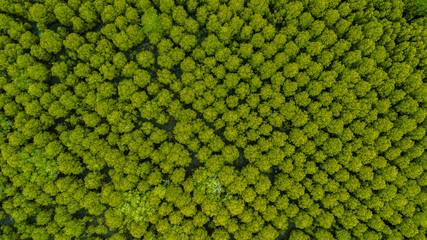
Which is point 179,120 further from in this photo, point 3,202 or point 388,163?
point 388,163

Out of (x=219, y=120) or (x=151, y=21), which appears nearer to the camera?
(x=151, y=21)

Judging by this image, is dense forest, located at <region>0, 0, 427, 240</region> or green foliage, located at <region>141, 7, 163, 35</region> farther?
green foliage, located at <region>141, 7, 163, 35</region>

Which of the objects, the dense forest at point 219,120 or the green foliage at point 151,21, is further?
the green foliage at point 151,21

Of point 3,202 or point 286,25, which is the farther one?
point 286,25

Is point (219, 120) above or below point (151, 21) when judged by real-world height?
below

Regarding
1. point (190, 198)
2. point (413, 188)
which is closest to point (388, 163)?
point (413, 188)

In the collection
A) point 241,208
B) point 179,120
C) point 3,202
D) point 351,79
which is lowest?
point 3,202

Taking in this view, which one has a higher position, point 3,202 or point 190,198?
point 190,198
